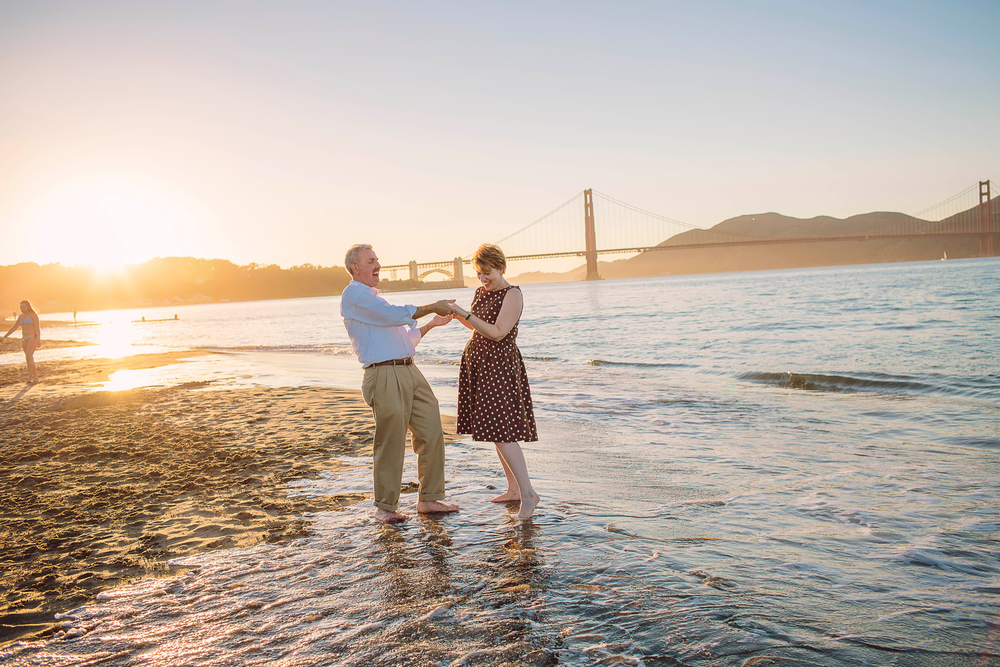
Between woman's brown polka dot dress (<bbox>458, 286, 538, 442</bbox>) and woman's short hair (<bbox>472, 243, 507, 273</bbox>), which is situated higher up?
woman's short hair (<bbox>472, 243, 507, 273</bbox>)

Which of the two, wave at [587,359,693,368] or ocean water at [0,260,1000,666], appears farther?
wave at [587,359,693,368]

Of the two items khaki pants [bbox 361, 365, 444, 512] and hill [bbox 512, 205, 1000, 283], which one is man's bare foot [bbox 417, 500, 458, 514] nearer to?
khaki pants [bbox 361, 365, 444, 512]

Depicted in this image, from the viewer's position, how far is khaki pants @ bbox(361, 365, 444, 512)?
3383mm

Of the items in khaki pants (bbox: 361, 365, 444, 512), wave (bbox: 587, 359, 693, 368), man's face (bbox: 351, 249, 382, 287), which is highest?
man's face (bbox: 351, 249, 382, 287)

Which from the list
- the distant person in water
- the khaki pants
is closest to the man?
the khaki pants

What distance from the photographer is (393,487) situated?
3.47 meters

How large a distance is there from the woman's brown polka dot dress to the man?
0.23m

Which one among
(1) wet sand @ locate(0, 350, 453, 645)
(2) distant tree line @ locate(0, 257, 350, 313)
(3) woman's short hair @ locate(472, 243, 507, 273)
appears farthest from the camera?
(2) distant tree line @ locate(0, 257, 350, 313)

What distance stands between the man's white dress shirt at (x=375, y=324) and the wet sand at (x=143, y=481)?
1.06 meters

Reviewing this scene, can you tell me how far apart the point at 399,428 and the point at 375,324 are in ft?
1.94

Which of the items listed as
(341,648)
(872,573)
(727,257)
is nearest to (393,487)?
(341,648)

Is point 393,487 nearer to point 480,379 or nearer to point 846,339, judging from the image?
point 480,379

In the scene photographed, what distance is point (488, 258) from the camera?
3334mm

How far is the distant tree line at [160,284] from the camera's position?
11194 centimetres
